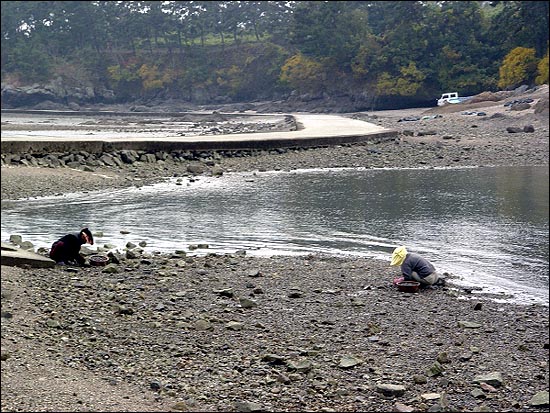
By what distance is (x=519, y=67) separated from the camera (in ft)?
207

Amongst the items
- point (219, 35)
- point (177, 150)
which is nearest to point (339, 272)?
point (177, 150)

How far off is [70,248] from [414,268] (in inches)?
210

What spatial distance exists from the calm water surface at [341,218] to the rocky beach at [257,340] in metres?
1.55

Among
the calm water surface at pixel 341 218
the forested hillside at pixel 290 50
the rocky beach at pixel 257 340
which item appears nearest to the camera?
the rocky beach at pixel 257 340

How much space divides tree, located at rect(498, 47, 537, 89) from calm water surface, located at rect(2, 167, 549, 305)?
37.3 m

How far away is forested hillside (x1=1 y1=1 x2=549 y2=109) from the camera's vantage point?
197 feet

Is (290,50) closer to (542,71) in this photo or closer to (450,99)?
(450,99)

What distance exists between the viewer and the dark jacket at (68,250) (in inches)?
495

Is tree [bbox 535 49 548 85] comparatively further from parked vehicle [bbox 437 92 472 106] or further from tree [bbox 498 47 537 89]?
parked vehicle [bbox 437 92 472 106]

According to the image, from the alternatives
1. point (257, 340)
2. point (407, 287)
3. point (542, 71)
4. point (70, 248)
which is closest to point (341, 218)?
point (407, 287)

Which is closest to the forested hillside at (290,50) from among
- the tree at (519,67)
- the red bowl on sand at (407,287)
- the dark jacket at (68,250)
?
the tree at (519,67)

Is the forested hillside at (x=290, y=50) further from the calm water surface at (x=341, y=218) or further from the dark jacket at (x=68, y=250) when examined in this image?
the dark jacket at (x=68, y=250)

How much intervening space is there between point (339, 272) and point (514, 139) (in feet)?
85.7

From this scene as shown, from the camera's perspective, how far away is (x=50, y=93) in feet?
285
